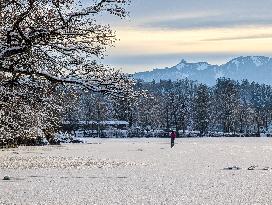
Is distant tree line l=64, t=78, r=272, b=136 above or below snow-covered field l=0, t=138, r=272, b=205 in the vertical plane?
above

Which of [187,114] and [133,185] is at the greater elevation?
[187,114]

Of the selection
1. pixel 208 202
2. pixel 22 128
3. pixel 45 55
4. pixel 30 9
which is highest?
pixel 30 9

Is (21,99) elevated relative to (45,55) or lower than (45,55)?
lower

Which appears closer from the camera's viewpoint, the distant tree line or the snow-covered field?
the snow-covered field

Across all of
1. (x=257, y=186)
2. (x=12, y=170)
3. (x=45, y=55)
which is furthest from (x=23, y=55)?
(x=12, y=170)

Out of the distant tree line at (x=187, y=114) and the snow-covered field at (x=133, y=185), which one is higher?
the distant tree line at (x=187, y=114)

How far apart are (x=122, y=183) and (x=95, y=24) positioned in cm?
1235

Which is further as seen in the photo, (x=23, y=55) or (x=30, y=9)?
(x=23, y=55)

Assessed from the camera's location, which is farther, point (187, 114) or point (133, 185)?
point (187, 114)

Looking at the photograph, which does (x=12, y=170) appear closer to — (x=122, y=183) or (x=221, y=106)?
(x=122, y=183)

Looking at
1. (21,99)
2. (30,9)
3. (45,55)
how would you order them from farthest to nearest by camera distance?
(21,99) → (45,55) → (30,9)

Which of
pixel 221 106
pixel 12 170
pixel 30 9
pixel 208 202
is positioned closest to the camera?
pixel 30 9

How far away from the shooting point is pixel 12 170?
29.5 metres

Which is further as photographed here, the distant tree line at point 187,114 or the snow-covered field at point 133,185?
the distant tree line at point 187,114
